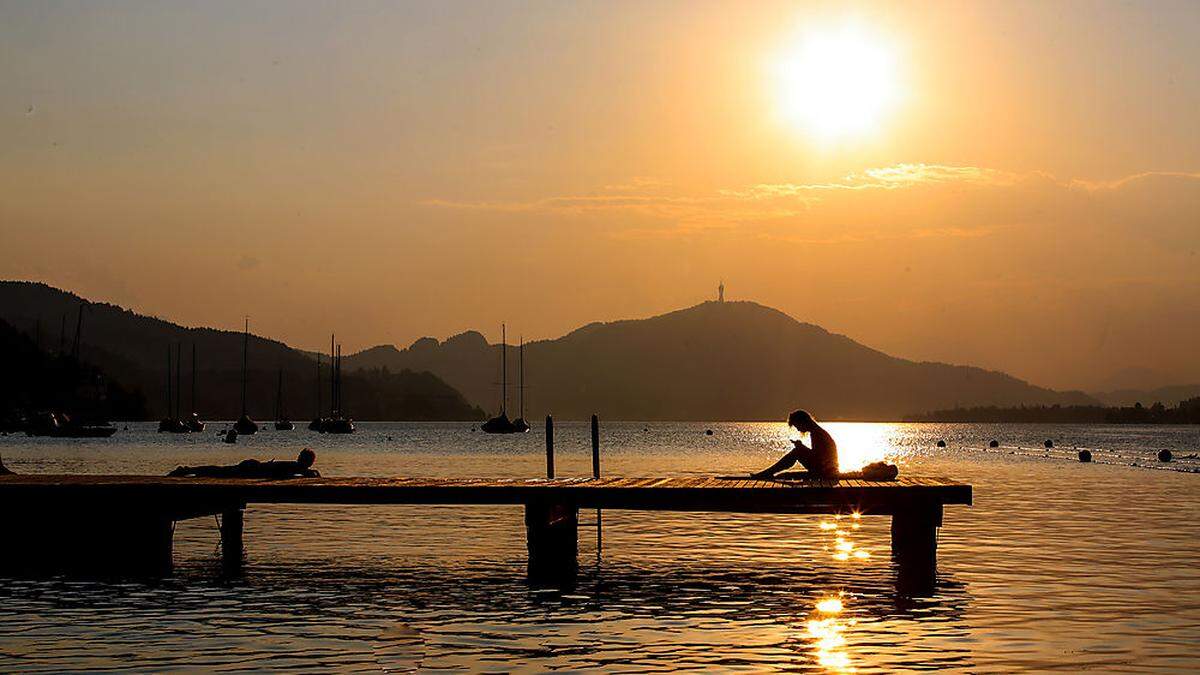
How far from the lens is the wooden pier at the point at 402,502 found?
30625mm

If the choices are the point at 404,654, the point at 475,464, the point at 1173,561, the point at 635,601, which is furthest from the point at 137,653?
the point at 475,464

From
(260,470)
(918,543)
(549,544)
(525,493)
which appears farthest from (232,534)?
(918,543)

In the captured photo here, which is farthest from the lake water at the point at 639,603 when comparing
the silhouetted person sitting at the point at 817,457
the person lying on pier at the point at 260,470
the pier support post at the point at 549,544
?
the silhouetted person sitting at the point at 817,457

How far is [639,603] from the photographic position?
27938mm

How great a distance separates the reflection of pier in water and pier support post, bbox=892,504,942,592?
0.08ft

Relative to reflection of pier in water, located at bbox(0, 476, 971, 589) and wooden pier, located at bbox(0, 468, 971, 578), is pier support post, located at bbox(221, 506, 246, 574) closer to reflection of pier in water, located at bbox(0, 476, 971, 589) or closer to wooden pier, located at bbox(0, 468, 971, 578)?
wooden pier, located at bbox(0, 468, 971, 578)

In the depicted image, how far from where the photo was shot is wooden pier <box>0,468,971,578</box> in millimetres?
30625

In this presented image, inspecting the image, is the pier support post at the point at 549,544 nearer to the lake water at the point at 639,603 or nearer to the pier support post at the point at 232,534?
the lake water at the point at 639,603

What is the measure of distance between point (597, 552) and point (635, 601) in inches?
420

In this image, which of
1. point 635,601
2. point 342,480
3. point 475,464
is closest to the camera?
point 635,601

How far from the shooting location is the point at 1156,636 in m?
23.8

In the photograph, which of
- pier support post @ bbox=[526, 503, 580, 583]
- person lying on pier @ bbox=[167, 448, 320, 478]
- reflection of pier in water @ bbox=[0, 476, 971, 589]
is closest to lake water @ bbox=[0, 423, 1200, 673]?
pier support post @ bbox=[526, 503, 580, 583]

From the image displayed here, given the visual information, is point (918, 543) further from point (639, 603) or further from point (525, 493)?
point (525, 493)

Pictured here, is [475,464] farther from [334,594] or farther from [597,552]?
[334,594]
